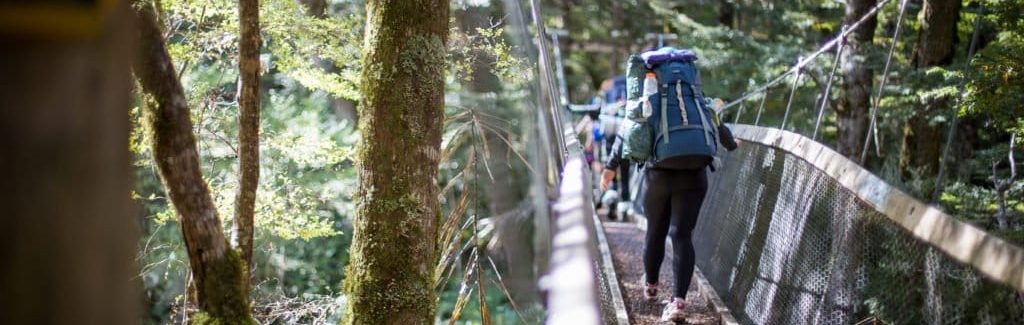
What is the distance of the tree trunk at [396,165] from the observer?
3.94 m

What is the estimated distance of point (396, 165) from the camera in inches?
155

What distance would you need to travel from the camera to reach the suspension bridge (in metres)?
2.12

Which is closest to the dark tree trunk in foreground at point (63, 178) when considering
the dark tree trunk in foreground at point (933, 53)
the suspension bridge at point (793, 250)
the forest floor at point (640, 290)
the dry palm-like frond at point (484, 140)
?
the suspension bridge at point (793, 250)

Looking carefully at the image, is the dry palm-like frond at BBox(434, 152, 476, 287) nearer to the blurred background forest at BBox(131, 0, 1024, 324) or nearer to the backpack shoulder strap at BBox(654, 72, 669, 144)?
the blurred background forest at BBox(131, 0, 1024, 324)

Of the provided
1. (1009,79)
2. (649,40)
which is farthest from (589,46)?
(1009,79)

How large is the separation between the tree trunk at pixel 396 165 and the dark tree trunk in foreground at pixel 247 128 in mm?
632

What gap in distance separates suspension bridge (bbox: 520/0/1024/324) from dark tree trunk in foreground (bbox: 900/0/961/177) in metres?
1.67

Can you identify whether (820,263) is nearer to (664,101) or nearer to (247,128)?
(664,101)

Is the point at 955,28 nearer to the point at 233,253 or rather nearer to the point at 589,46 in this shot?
the point at 233,253

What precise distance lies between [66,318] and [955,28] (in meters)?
7.83

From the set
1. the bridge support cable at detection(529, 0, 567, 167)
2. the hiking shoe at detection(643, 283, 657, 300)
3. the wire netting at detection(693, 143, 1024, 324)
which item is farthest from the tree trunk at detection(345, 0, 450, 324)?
the wire netting at detection(693, 143, 1024, 324)

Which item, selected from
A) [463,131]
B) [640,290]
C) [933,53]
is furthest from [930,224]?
[933,53]

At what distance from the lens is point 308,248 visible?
11836 millimetres

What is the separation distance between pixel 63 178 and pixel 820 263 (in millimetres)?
3364
